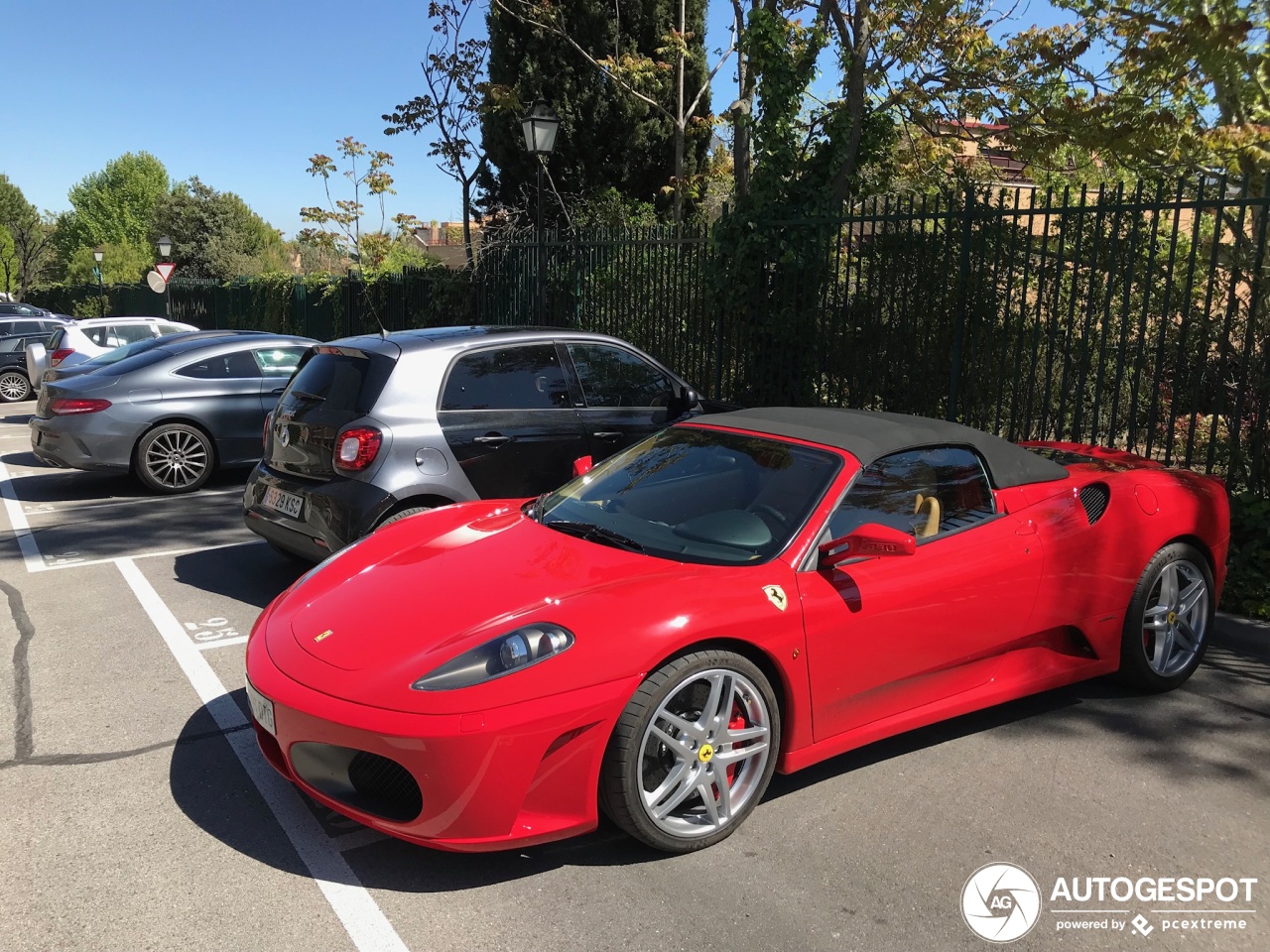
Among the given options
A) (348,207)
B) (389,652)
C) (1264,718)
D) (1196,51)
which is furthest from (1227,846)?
(348,207)

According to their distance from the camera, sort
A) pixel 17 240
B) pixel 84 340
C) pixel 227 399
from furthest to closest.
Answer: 1. pixel 17 240
2. pixel 84 340
3. pixel 227 399

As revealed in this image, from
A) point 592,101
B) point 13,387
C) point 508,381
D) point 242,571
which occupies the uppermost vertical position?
point 592,101

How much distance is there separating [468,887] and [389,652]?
30.0 inches

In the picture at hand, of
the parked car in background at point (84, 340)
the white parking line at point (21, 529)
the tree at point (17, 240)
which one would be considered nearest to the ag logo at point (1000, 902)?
the white parking line at point (21, 529)

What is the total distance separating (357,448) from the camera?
18.3ft

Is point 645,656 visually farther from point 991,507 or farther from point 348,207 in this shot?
point 348,207

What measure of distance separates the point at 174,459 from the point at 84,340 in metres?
7.03

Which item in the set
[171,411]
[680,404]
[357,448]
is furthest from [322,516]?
[171,411]

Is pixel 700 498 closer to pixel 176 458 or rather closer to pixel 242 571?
pixel 242 571

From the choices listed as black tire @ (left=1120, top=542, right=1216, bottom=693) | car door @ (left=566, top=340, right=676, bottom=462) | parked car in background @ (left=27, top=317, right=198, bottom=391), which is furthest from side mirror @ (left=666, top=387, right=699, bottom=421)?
parked car in background @ (left=27, top=317, right=198, bottom=391)

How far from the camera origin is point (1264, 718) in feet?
14.8

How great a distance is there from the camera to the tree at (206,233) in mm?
51875

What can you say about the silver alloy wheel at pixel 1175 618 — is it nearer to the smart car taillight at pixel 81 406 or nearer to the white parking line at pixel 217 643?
the white parking line at pixel 217 643

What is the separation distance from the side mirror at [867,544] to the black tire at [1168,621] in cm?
164
